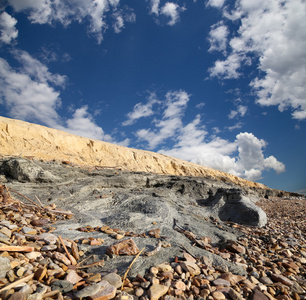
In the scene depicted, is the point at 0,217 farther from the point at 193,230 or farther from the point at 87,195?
the point at 193,230

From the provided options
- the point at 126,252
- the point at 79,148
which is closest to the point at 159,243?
the point at 126,252

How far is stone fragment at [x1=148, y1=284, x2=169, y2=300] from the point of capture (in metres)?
2.05

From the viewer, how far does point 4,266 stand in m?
2.01

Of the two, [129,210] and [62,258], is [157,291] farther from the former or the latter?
[129,210]

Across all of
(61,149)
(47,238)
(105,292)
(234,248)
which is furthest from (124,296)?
(61,149)

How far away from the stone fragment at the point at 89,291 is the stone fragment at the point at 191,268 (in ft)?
3.93

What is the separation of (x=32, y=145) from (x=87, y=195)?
12688mm

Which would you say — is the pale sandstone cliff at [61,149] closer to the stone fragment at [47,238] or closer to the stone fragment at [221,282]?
the stone fragment at [47,238]

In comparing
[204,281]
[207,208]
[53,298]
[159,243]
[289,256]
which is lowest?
[53,298]

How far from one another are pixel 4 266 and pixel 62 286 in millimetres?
645

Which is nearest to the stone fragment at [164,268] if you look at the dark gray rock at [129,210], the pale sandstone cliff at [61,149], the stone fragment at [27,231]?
the dark gray rock at [129,210]

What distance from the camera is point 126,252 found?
2865 millimetres

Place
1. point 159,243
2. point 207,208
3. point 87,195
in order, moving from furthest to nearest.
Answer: point 207,208 → point 87,195 → point 159,243

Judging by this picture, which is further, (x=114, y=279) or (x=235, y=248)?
(x=235, y=248)
